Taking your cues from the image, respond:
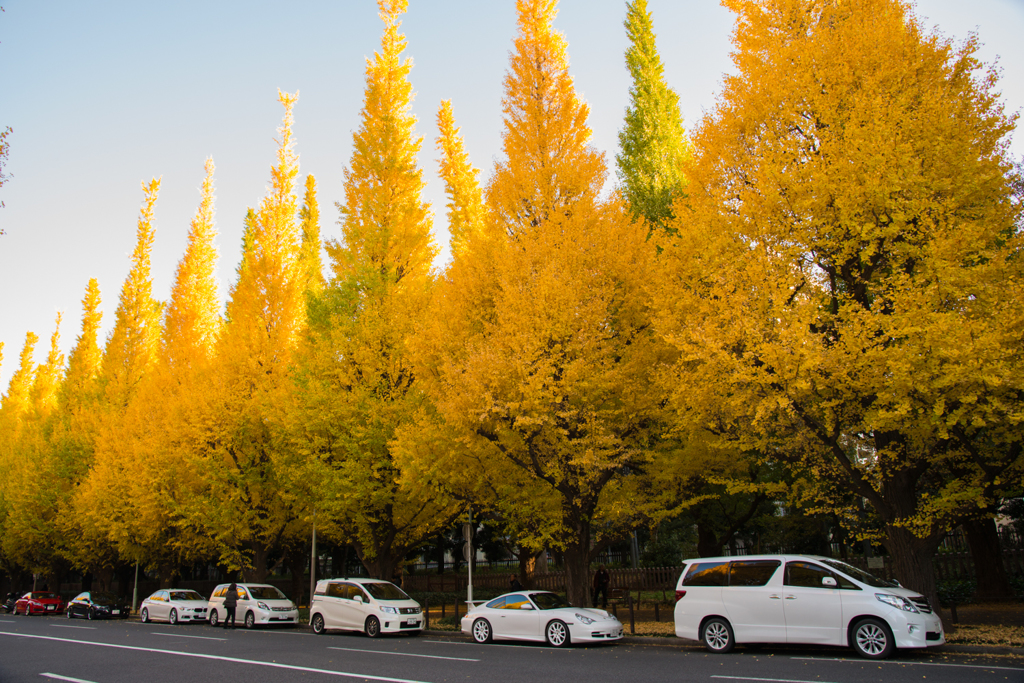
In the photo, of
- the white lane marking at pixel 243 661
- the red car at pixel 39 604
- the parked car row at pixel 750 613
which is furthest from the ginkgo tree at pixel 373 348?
the red car at pixel 39 604

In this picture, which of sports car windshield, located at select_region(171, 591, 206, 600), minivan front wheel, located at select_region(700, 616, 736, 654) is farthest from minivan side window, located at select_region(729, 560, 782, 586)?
sports car windshield, located at select_region(171, 591, 206, 600)

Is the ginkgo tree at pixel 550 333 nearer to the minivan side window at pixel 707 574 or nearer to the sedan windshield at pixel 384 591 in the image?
the minivan side window at pixel 707 574

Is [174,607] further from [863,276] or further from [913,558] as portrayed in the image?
[863,276]

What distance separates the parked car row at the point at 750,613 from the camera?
10.0 m

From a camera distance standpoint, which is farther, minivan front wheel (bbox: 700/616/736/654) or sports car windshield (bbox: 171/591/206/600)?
sports car windshield (bbox: 171/591/206/600)

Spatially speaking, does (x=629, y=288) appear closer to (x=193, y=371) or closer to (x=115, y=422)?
(x=193, y=371)

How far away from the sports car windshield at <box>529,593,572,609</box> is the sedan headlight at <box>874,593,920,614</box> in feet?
20.7

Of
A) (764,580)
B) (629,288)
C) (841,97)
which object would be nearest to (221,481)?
(629,288)

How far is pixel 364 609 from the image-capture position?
55.2ft

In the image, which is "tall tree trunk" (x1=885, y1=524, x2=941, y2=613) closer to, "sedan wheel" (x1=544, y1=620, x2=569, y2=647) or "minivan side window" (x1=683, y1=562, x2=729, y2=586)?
"minivan side window" (x1=683, y1=562, x2=729, y2=586)

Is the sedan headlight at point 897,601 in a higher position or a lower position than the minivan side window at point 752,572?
lower

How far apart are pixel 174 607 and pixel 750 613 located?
71.4 ft

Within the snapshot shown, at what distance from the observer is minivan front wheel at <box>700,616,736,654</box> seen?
11.4 metres

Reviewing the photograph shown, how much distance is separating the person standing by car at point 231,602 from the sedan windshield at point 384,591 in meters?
6.10
